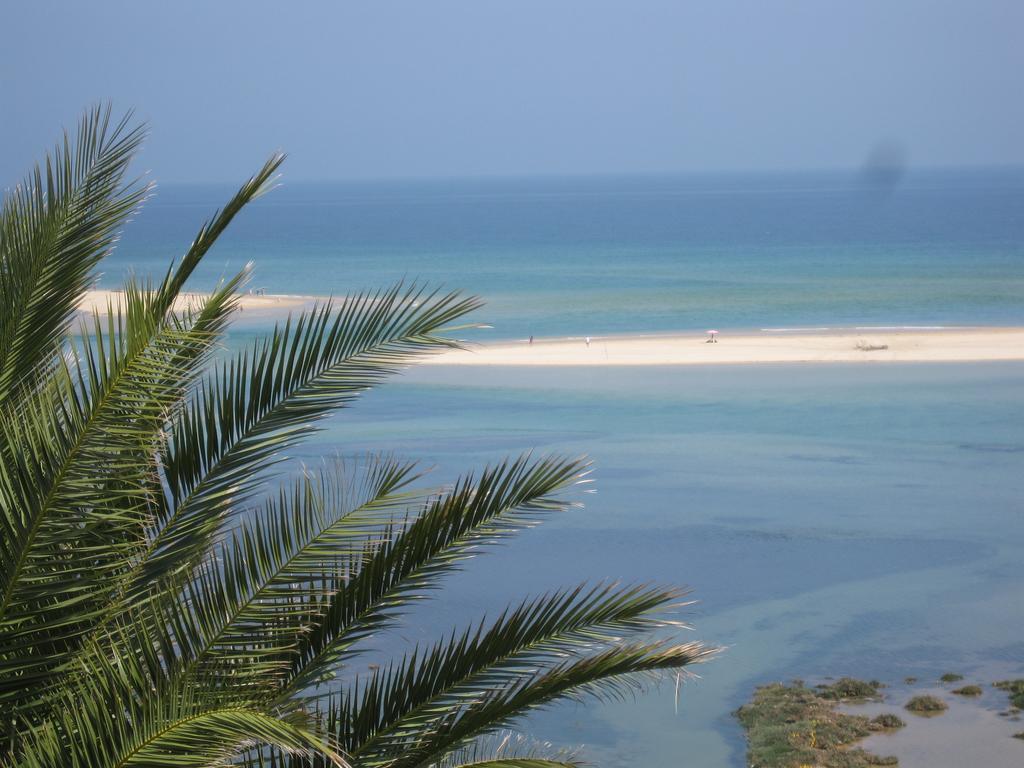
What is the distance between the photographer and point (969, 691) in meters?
11.9

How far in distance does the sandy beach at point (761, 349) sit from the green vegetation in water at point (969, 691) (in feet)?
74.9

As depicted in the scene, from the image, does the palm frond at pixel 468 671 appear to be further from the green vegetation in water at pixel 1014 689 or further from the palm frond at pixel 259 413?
the green vegetation in water at pixel 1014 689

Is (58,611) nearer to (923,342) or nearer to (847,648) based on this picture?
(847,648)

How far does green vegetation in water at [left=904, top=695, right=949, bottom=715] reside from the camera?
11.4 meters

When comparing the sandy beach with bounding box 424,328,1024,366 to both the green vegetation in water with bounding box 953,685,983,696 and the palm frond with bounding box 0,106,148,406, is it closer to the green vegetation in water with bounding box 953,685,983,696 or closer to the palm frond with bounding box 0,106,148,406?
the green vegetation in water with bounding box 953,685,983,696

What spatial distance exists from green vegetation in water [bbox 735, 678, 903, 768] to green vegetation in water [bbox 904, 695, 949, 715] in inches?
15.3

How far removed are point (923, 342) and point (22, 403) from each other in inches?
1479

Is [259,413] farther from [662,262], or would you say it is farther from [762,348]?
[662,262]

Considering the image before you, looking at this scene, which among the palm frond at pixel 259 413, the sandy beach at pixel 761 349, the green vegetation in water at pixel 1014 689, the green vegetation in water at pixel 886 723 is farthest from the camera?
the sandy beach at pixel 761 349

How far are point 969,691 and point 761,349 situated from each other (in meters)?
26.5

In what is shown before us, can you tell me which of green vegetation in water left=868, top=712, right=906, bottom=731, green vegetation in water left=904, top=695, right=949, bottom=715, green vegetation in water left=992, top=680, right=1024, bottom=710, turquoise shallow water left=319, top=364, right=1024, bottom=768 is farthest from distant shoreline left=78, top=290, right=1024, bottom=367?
green vegetation in water left=868, top=712, right=906, bottom=731

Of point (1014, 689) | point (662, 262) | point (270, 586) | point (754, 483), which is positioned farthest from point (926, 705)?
point (662, 262)

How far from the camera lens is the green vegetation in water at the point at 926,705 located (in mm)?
11375

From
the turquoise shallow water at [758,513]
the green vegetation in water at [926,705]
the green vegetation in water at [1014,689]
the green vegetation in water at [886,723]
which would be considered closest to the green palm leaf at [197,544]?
the turquoise shallow water at [758,513]
